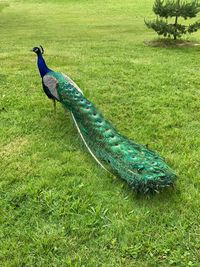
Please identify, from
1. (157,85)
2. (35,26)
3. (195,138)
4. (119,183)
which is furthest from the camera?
(35,26)

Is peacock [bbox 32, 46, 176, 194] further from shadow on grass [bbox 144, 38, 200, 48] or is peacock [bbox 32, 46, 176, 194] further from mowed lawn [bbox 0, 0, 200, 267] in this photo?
shadow on grass [bbox 144, 38, 200, 48]

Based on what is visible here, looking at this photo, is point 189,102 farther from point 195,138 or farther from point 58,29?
point 58,29

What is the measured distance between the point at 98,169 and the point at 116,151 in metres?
0.43

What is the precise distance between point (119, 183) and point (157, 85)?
3.70 metres

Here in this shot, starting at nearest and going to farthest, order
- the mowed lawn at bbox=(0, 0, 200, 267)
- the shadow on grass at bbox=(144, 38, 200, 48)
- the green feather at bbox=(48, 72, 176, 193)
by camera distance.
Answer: the mowed lawn at bbox=(0, 0, 200, 267) < the green feather at bbox=(48, 72, 176, 193) < the shadow on grass at bbox=(144, 38, 200, 48)

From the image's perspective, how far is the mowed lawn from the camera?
3.12 m

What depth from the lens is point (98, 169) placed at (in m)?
4.15

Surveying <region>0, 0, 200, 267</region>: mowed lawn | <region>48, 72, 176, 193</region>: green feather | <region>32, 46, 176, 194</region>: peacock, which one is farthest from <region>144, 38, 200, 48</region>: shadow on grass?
<region>48, 72, 176, 193</region>: green feather

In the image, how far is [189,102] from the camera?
6.18 meters

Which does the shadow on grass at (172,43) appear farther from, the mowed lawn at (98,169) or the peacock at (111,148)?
the peacock at (111,148)

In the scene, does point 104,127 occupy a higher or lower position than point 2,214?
higher

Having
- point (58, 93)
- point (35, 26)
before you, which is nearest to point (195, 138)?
point (58, 93)

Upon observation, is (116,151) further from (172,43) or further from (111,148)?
(172,43)

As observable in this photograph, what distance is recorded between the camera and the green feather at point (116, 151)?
11.2 feet
